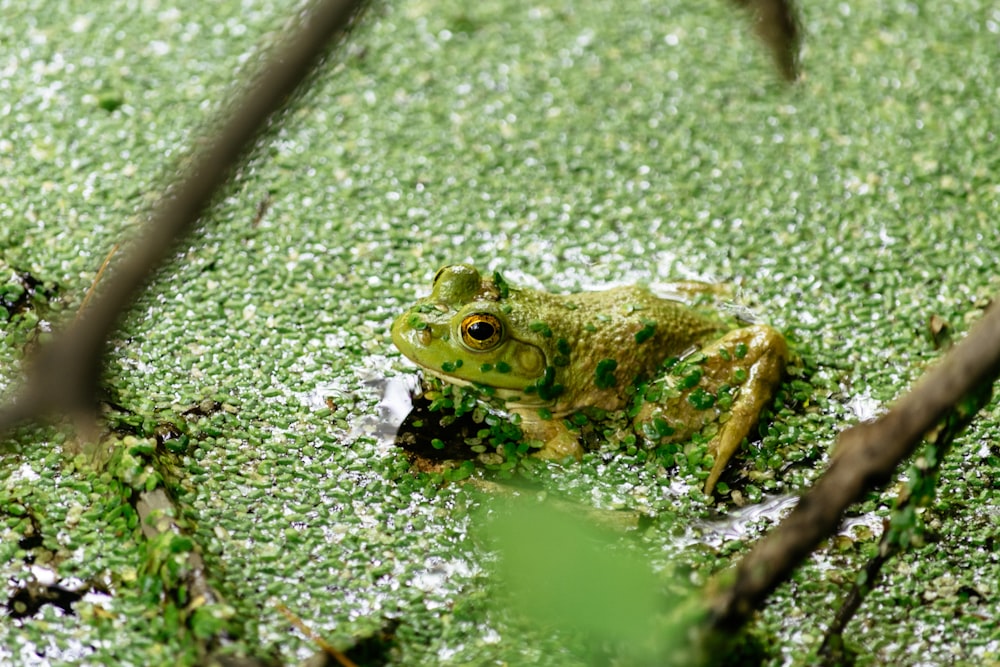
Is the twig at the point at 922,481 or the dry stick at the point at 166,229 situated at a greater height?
the twig at the point at 922,481

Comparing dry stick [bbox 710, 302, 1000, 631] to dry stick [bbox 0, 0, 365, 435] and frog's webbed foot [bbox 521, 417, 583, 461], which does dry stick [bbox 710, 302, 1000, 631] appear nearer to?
frog's webbed foot [bbox 521, 417, 583, 461]

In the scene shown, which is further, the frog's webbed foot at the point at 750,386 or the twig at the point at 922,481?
the frog's webbed foot at the point at 750,386

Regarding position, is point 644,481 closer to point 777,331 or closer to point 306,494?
point 777,331

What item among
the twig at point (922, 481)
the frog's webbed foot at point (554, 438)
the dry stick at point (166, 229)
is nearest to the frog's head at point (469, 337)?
the frog's webbed foot at point (554, 438)

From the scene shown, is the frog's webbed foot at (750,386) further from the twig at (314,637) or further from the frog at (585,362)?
the twig at (314,637)

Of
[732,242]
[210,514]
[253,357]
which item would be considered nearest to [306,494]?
[210,514]

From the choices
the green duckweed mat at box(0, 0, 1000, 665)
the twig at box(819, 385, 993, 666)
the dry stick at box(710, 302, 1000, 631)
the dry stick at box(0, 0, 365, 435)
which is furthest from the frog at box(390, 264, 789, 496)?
the dry stick at box(0, 0, 365, 435)

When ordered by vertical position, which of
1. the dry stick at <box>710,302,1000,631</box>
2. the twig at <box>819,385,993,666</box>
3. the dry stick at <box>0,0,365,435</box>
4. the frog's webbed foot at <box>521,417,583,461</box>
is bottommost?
the dry stick at <box>0,0,365,435</box>
